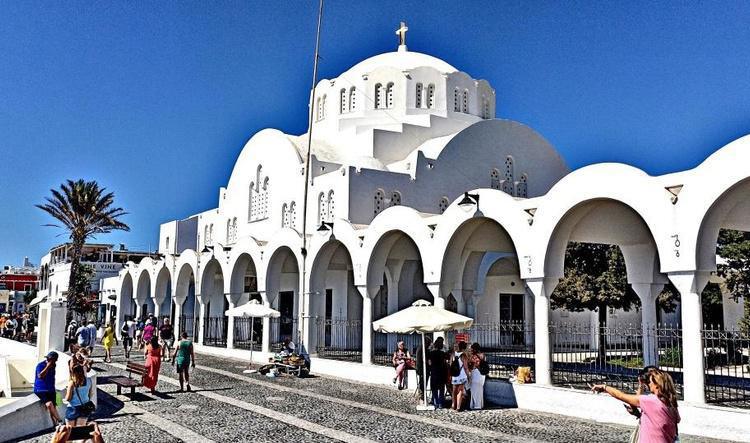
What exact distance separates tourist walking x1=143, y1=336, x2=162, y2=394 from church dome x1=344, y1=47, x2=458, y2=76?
18.1 m

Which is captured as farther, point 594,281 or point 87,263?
point 87,263

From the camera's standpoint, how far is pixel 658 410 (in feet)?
17.3

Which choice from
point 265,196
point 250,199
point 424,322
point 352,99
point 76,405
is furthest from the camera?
point 250,199

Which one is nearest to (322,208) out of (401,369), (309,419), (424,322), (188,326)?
(401,369)

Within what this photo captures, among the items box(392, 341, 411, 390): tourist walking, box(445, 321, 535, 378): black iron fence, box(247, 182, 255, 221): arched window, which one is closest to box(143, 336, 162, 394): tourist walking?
box(392, 341, 411, 390): tourist walking

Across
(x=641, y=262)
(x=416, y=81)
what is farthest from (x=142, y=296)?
(x=641, y=262)

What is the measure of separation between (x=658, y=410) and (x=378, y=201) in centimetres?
1815

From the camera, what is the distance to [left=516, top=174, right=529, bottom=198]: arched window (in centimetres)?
2616

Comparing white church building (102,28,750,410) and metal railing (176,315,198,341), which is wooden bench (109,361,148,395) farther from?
metal railing (176,315,198,341)

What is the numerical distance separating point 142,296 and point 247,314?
55.8 ft

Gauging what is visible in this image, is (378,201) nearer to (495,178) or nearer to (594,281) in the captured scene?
(495,178)

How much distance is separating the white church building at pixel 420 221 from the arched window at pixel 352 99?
0.09 m

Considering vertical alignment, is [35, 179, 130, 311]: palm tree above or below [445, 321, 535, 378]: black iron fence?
above

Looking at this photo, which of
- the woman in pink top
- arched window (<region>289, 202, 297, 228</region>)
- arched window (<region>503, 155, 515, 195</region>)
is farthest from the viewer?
arched window (<region>503, 155, 515, 195</region>)
